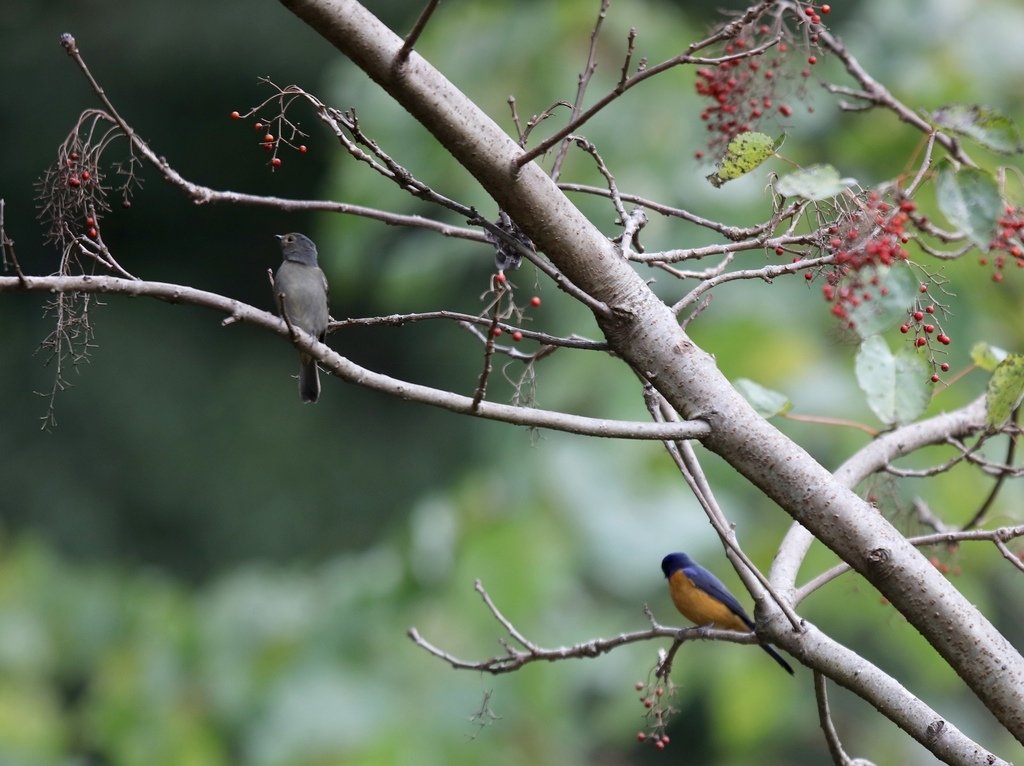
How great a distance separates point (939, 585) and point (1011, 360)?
0.40 meters

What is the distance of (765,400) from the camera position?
7.23 ft

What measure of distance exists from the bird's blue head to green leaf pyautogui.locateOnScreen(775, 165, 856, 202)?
1992 millimetres

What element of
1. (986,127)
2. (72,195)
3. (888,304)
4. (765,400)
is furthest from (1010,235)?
(72,195)

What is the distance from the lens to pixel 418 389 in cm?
156

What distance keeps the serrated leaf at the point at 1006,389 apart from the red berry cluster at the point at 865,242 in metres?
0.22

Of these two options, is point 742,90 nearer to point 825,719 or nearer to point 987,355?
point 987,355

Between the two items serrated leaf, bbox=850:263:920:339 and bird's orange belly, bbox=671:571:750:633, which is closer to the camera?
serrated leaf, bbox=850:263:920:339

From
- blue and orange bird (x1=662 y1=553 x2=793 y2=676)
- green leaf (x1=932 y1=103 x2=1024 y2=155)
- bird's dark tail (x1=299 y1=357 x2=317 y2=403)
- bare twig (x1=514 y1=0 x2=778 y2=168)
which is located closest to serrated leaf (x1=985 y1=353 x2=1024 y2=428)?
green leaf (x1=932 y1=103 x2=1024 y2=155)

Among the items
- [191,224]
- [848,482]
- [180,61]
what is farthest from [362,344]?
[848,482]

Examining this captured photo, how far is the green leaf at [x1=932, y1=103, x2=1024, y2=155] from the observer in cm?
188

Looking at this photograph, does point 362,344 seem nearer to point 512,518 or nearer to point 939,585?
point 512,518

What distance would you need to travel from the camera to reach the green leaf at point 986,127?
1.88 m

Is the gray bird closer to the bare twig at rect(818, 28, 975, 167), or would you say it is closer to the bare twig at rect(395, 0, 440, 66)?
the bare twig at rect(818, 28, 975, 167)

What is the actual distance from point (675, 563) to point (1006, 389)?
1.82 meters
